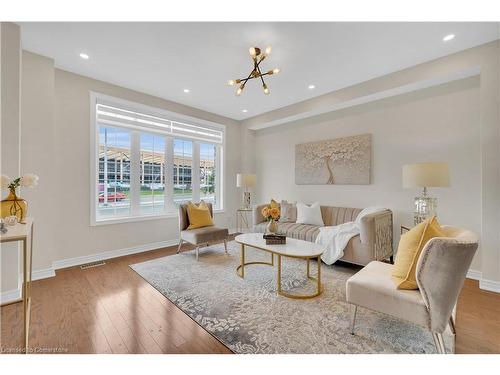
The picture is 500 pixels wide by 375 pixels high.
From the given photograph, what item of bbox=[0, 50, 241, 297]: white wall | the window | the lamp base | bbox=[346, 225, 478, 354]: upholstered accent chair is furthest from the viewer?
the lamp base

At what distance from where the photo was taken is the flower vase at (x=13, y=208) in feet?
5.88

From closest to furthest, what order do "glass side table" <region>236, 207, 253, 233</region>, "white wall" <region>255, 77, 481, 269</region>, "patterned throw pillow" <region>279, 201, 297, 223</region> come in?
"white wall" <region>255, 77, 481, 269</region> < "patterned throw pillow" <region>279, 201, 297, 223</region> < "glass side table" <region>236, 207, 253, 233</region>

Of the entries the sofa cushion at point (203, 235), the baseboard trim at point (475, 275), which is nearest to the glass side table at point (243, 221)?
the sofa cushion at point (203, 235)

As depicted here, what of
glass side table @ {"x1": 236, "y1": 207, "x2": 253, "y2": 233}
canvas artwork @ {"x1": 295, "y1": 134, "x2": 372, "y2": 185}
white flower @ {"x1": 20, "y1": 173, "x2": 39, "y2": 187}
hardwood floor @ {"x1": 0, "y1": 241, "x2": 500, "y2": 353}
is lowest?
hardwood floor @ {"x1": 0, "y1": 241, "x2": 500, "y2": 353}

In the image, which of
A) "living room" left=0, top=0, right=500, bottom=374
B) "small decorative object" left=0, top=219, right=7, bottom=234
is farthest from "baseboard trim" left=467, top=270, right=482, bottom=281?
"small decorative object" left=0, top=219, right=7, bottom=234

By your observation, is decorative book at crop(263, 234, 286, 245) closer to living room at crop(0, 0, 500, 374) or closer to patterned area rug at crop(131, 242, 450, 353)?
living room at crop(0, 0, 500, 374)

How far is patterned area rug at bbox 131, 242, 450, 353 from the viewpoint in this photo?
1.62 metres

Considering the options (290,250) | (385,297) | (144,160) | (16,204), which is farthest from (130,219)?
(385,297)

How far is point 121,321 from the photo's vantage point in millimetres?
1900

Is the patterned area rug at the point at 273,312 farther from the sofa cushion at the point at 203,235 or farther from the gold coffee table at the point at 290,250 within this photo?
the sofa cushion at the point at 203,235

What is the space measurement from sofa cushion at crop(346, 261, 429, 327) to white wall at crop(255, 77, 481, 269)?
6.76 ft

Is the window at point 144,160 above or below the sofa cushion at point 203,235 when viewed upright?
above

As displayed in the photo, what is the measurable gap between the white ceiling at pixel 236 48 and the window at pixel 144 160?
0.62 metres
